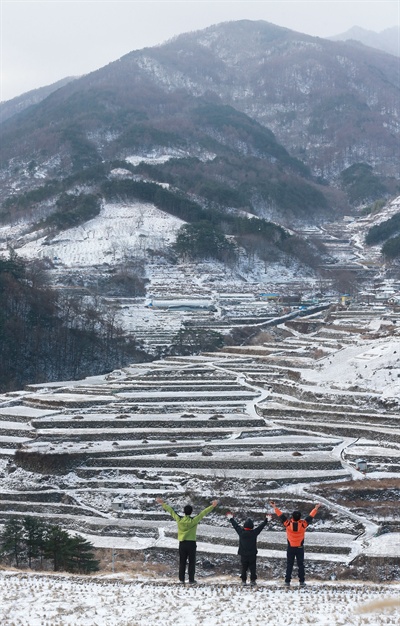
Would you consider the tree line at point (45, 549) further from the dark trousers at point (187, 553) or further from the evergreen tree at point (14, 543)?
the dark trousers at point (187, 553)

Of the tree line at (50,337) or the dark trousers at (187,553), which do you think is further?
the tree line at (50,337)

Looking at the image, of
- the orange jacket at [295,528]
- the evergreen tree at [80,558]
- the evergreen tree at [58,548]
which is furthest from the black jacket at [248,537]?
the evergreen tree at [58,548]

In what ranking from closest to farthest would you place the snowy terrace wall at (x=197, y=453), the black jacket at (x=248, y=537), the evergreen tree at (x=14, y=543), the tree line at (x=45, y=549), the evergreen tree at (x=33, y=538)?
the black jacket at (x=248, y=537), the tree line at (x=45, y=549), the evergreen tree at (x=33, y=538), the evergreen tree at (x=14, y=543), the snowy terrace wall at (x=197, y=453)

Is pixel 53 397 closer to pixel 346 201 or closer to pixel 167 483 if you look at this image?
pixel 167 483

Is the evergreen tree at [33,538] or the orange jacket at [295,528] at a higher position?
the orange jacket at [295,528]

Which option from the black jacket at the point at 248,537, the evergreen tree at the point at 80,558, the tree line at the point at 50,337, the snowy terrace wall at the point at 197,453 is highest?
the black jacket at the point at 248,537

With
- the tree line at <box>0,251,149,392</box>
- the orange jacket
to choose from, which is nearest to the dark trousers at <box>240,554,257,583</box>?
the orange jacket

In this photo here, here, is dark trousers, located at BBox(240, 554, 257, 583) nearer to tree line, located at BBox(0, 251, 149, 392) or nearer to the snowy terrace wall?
the snowy terrace wall

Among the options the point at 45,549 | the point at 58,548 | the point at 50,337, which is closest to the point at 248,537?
the point at 58,548
